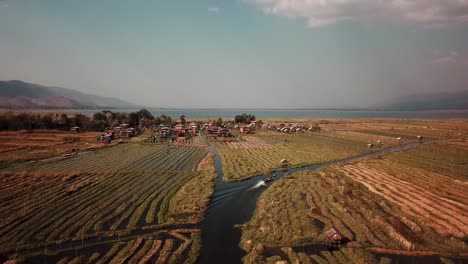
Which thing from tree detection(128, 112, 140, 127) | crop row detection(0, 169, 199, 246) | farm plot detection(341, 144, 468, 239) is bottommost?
farm plot detection(341, 144, 468, 239)

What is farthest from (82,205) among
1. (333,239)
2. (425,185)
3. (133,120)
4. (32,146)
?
(133,120)

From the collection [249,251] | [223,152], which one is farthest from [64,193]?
[223,152]

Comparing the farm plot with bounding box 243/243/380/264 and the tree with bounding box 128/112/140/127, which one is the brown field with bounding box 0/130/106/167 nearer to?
the tree with bounding box 128/112/140/127

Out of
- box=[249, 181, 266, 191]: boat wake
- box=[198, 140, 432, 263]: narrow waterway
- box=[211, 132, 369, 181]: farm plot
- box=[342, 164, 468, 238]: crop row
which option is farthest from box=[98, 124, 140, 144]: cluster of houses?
box=[342, 164, 468, 238]: crop row

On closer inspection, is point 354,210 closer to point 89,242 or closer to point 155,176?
point 89,242

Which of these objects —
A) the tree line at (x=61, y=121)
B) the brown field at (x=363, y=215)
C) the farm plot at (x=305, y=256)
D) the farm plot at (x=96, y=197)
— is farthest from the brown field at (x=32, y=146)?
the farm plot at (x=305, y=256)

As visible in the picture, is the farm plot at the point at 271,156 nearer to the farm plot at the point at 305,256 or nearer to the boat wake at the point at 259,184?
the boat wake at the point at 259,184
